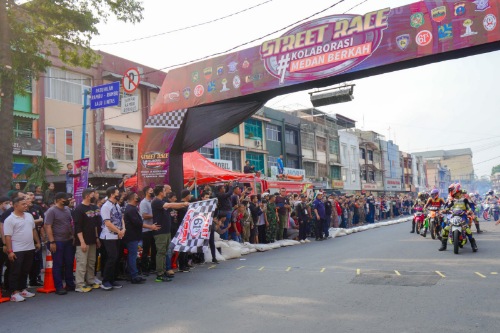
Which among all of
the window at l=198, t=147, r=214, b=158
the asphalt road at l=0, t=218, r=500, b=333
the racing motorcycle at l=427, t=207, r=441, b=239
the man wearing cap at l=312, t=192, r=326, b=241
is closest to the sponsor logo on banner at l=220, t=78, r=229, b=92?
the asphalt road at l=0, t=218, r=500, b=333

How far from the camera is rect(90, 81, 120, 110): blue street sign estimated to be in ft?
51.1

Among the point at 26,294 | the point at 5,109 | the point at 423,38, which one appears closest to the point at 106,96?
the point at 5,109

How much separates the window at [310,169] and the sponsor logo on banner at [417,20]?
36.5 m

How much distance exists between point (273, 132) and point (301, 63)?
2976 cm

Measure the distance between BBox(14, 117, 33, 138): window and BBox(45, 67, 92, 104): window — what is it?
188cm

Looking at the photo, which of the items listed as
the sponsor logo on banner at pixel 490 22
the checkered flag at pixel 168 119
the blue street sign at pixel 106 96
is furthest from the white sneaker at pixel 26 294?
the sponsor logo on banner at pixel 490 22

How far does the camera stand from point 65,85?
23.4 m

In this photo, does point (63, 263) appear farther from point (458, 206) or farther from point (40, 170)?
point (458, 206)

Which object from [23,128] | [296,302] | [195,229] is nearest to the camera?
[296,302]

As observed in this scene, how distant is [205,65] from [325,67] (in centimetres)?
420

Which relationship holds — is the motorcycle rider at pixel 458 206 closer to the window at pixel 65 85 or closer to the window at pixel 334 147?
the window at pixel 65 85

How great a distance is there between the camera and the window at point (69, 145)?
23.1 metres

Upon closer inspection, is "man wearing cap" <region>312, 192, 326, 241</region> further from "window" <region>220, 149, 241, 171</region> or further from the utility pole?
"window" <region>220, 149, 241, 171</region>

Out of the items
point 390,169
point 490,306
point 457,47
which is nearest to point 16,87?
point 457,47
